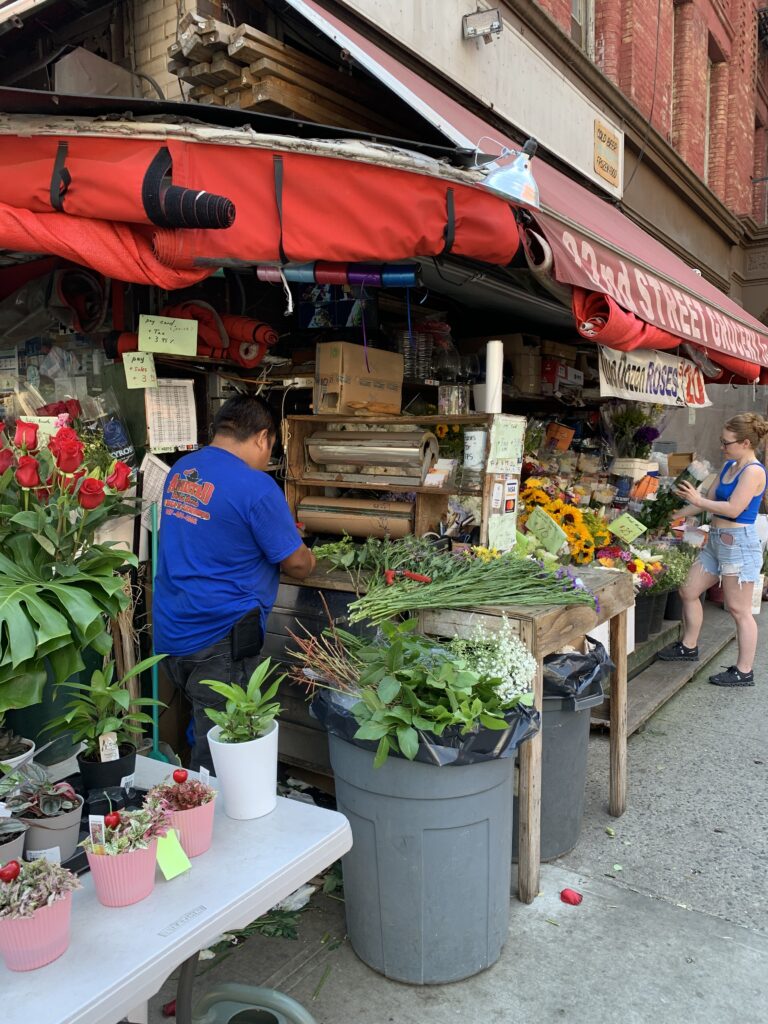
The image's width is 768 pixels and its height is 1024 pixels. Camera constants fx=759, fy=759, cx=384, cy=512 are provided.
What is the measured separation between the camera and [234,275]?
452 centimetres

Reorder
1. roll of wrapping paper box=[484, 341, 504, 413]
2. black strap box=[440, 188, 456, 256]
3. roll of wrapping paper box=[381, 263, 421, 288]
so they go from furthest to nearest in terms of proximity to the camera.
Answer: roll of wrapping paper box=[484, 341, 504, 413]
roll of wrapping paper box=[381, 263, 421, 288]
black strap box=[440, 188, 456, 256]

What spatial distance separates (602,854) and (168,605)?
2.42 meters

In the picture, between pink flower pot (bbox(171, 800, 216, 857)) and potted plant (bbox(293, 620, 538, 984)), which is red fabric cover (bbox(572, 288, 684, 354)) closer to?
potted plant (bbox(293, 620, 538, 984))

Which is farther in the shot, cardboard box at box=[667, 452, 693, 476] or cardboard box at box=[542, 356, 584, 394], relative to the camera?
cardboard box at box=[667, 452, 693, 476]

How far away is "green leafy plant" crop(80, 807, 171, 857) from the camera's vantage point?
161cm

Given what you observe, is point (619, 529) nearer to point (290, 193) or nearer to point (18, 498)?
point (290, 193)

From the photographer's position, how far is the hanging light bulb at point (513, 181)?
11.2 feet

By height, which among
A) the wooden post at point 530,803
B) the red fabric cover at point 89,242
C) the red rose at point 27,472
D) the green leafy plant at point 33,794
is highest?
the red fabric cover at point 89,242

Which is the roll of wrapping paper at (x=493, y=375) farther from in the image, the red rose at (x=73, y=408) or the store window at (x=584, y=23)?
the store window at (x=584, y=23)

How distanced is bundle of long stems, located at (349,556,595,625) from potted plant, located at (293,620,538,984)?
329 mm

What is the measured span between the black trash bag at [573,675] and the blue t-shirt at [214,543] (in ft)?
4.19

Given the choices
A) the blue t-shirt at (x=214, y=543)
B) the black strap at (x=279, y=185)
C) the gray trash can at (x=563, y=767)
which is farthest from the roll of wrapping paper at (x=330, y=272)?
the gray trash can at (x=563, y=767)

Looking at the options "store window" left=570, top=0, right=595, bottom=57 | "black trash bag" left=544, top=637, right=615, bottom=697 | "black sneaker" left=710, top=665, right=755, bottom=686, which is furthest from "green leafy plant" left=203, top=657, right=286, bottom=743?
"store window" left=570, top=0, right=595, bottom=57

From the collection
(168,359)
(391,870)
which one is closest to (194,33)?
(168,359)
